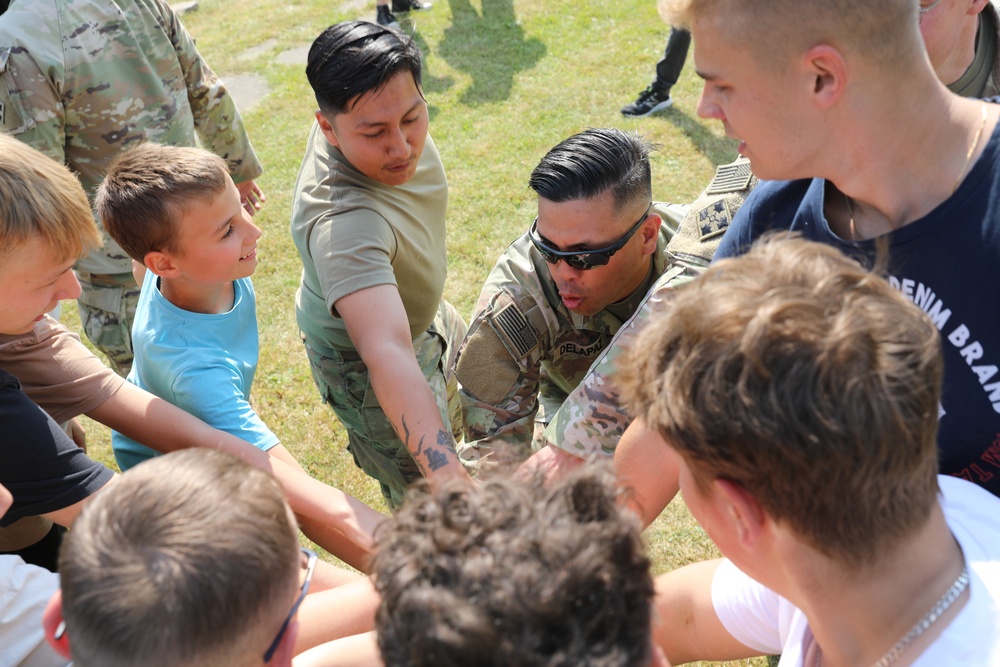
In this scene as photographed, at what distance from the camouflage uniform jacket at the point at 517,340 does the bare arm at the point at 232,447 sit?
0.90 metres

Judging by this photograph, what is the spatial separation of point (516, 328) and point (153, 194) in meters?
1.39

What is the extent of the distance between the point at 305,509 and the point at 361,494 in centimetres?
185

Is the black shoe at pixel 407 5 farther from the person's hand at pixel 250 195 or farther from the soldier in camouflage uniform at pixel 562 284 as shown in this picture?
the soldier in camouflage uniform at pixel 562 284

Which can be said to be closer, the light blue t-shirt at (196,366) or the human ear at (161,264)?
the light blue t-shirt at (196,366)

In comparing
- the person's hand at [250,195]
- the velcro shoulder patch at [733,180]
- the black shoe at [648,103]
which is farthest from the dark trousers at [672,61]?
the velcro shoulder patch at [733,180]

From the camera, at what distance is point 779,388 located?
1175 mm

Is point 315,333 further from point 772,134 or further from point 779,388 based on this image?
point 779,388

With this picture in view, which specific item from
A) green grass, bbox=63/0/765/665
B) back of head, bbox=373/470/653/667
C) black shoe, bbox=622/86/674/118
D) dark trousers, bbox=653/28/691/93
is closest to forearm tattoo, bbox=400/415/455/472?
back of head, bbox=373/470/653/667

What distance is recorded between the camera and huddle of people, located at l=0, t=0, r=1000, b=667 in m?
1.18

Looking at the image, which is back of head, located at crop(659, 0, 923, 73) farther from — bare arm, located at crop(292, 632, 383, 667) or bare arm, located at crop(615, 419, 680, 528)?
bare arm, located at crop(292, 632, 383, 667)

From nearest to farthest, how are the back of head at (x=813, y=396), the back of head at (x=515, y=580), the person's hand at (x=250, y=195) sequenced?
the back of head at (x=515, y=580) → the back of head at (x=813, y=396) → the person's hand at (x=250, y=195)

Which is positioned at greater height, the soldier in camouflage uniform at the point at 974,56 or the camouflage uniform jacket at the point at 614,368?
the soldier in camouflage uniform at the point at 974,56

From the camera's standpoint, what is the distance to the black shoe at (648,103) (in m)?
7.37

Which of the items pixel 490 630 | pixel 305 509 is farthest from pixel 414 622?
pixel 305 509
